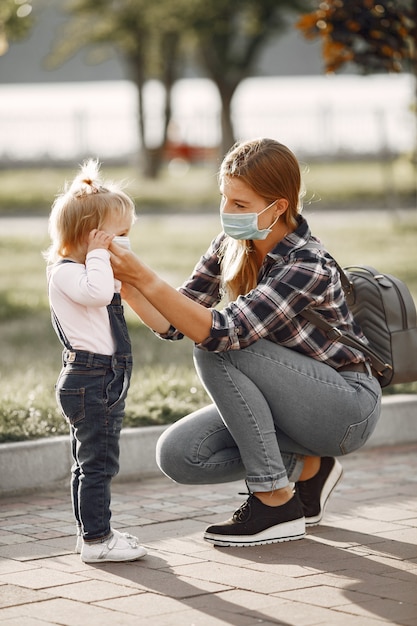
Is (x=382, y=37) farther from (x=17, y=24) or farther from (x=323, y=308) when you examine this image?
(x=323, y=308)

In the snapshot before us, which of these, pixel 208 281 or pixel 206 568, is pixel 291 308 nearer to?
pixel 208 281

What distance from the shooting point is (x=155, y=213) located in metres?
19.7

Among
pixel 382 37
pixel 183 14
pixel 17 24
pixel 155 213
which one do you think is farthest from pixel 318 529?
pixel 183 14

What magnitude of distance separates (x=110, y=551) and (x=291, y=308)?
3.33 feet

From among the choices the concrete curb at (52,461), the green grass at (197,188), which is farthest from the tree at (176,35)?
the concrete curb at (52,461)

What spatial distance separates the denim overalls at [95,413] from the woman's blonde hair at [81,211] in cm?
25

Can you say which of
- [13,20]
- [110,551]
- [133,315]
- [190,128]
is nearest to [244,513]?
[110,551]

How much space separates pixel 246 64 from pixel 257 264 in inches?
794

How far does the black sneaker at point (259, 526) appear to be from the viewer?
14.2 feet

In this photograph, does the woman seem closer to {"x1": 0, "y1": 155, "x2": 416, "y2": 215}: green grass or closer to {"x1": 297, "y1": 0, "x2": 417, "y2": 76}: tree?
{"x1": 297, "y1": 0, "x2": 417, "y2": 76}: tree

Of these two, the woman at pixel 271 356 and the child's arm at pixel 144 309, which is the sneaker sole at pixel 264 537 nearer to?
the woman at pixel 271 356

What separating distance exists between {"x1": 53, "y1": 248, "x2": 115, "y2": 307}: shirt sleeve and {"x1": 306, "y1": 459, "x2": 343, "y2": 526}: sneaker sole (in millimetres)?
1223

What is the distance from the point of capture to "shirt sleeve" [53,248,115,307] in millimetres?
3877

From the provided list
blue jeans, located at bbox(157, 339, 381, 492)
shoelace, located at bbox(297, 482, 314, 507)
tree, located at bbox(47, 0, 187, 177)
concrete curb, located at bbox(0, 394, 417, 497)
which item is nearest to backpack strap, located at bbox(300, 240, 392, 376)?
blue jeans, located at bbox(157, 339, 381, 492)
